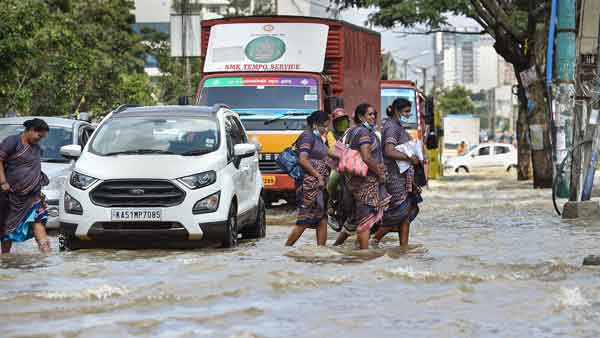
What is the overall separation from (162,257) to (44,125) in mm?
1738

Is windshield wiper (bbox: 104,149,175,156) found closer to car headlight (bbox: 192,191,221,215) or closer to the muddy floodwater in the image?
car headlight (bbox: 192,191,221,215)

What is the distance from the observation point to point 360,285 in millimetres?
10883

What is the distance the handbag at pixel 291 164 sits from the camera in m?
14.2

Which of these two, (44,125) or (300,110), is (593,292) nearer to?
(44,125)

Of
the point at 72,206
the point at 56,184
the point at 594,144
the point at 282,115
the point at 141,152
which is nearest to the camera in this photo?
the point at 72,206

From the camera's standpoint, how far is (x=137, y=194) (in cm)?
1370

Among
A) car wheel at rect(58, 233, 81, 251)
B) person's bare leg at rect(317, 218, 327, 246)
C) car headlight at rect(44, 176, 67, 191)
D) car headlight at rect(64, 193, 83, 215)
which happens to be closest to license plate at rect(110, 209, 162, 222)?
car headlight at rect(64, 193, 83, 215)

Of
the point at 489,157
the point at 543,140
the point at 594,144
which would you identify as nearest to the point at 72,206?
the point at 594,144

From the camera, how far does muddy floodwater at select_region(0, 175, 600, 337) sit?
869cm

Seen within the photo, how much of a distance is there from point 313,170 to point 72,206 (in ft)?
8.22

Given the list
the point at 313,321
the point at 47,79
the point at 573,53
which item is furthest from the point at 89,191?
the point at 47,79

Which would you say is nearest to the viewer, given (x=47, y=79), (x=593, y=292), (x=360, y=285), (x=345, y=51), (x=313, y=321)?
(x=313, y=321)

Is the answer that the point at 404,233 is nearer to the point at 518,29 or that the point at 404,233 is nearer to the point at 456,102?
the point at 518,29

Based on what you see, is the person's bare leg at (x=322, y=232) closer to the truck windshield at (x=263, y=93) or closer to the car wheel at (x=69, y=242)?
the car wheel at (x=69, y=242)
